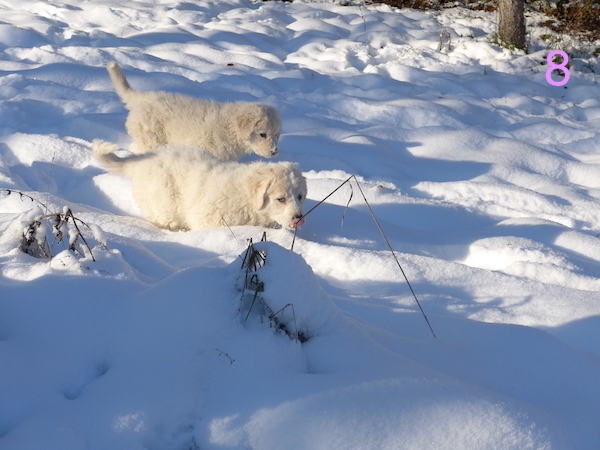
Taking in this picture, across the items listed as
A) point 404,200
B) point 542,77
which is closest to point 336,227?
point 404,200

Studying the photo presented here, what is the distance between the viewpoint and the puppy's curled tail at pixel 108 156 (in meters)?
4.46

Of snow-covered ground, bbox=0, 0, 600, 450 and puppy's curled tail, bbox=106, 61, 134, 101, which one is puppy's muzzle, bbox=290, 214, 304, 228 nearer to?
snow-covered ground, bbox=0, 0, 600, 450

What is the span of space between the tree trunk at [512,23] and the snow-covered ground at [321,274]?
1487mm

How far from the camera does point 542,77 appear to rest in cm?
920

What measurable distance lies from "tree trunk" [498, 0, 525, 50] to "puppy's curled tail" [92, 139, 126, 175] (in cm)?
729

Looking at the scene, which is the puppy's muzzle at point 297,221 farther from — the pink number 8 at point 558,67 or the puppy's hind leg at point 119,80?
the pink number 8 at point 558,67

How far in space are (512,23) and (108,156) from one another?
24.2 feet

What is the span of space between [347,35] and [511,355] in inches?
338

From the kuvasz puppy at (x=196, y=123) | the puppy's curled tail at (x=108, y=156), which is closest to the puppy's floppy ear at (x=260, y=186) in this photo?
the puppy's curled tail at (x=108, y=156)

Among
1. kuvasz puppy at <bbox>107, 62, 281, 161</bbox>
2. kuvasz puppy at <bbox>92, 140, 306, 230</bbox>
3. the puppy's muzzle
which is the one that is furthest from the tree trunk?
the puppy's muzzle

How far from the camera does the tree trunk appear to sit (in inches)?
388

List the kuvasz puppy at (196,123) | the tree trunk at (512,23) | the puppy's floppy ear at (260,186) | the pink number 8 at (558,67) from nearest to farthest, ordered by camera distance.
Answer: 1. the puppy's floppy ear at (260,186)
2. the kuvasz puppy at (196,123)
3. the pink number 8 at (558,67)
4. the tree trunk at (512,23)

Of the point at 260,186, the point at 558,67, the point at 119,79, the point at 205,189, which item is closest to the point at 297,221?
the point at 260,186

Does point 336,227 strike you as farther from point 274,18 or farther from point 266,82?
point 274,18
